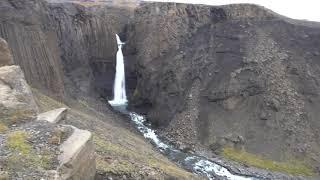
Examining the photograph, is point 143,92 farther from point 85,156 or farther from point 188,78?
point 85,156

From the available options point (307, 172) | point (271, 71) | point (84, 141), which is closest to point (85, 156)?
point (84, 141)

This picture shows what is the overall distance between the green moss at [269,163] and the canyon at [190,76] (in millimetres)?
107

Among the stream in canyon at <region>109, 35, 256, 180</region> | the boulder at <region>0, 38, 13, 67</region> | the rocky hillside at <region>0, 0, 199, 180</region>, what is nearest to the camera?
the rocky hillside at <region>0, 0, 199, 180</region>

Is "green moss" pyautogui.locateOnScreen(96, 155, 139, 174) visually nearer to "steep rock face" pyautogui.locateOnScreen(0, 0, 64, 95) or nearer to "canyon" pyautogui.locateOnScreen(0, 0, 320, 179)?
"canyon" pyautogui.locateOnScreen(0, 0, 320, 179)

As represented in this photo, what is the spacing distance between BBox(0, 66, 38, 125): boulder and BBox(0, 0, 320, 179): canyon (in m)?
10.1

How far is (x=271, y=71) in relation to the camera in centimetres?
5156

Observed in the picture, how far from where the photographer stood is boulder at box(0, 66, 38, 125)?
19.0 meters

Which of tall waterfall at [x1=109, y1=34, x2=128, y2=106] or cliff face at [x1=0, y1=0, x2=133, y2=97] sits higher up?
cliff face at [x1=0, y1=0, x2=133, y2=97]

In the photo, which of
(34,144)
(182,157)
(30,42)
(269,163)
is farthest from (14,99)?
(269,163)

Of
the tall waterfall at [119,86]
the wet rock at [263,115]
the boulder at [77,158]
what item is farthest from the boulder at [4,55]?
the tall waterfall at [119,86]

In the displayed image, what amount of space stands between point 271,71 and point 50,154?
128 ft

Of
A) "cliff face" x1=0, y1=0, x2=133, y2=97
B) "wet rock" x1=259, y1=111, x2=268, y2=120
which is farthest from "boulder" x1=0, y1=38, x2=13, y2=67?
"wet rock" x1=259, y1=111, x2=268, y2=120

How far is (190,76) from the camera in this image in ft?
184

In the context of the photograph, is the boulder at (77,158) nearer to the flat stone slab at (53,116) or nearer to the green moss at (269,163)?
the flat stone slab at (53,116)
